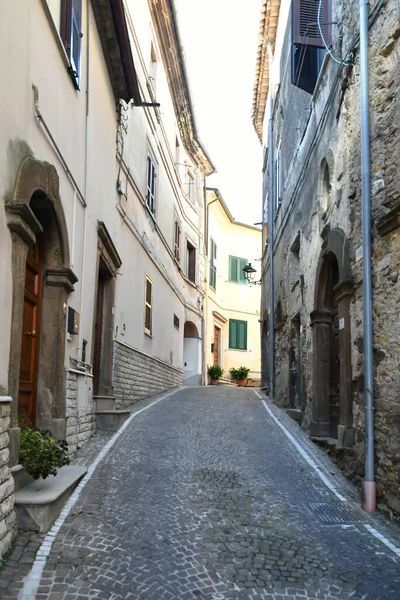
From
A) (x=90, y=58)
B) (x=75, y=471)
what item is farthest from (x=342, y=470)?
(x=90, y=58)

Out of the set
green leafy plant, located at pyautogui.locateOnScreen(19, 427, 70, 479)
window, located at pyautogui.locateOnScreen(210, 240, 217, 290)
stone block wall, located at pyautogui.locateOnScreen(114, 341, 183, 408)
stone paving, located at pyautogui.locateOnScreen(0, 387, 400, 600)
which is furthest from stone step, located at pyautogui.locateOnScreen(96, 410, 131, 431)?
window, located at pyautogui.locateOnScreen(210, 240, 217, 290)

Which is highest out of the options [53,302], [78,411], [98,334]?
[53,302]

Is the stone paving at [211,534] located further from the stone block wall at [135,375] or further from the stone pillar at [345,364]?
the stone block wall at [135,375]

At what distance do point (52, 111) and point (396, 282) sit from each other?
3897 millimetres

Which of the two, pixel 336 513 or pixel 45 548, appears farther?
pixel 336 513

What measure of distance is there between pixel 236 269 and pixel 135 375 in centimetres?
1775

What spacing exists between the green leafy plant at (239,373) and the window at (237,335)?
2019 mm

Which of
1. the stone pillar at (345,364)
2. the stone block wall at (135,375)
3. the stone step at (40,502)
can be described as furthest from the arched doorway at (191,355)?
the stone step at (40,502)

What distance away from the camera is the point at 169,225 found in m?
17.3

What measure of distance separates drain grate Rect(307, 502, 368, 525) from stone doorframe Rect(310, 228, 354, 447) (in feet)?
4.33

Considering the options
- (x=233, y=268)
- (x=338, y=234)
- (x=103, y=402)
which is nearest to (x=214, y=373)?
(x=233, y=268)

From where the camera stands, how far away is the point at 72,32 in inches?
279

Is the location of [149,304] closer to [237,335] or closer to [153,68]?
[153,68]

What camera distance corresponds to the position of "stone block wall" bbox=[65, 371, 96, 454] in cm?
719
